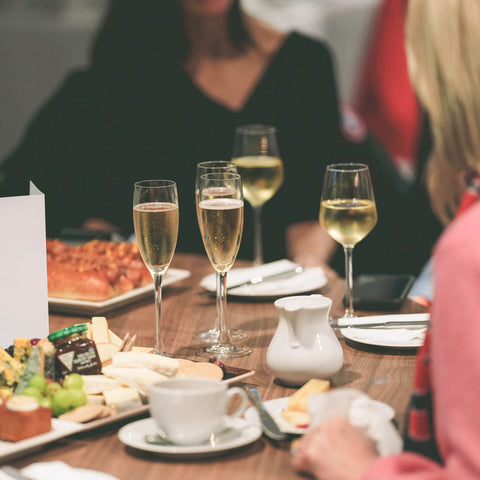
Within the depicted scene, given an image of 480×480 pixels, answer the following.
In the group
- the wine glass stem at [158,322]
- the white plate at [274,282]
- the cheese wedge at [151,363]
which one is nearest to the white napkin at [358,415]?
the cheese wedge at [151,363]

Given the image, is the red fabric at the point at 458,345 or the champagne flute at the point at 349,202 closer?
the red fabric at the point at 458,345

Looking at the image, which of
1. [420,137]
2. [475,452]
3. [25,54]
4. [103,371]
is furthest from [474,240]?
[25,54]

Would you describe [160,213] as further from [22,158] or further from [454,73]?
[22,158]

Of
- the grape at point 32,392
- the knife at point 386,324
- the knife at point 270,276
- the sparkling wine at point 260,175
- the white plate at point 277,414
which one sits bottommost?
the white plate at point 277,414

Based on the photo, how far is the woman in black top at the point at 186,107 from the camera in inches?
119

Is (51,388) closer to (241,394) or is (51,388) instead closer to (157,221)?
(241,394)

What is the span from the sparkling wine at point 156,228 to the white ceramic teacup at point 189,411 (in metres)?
0.44

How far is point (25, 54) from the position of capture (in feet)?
14.0

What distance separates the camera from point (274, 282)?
1.79m

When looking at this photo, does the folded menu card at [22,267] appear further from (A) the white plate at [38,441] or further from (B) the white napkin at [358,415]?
(B) the white napkin at [358,415]

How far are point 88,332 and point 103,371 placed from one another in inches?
8.3

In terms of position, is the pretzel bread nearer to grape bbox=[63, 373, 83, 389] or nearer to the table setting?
the table setting

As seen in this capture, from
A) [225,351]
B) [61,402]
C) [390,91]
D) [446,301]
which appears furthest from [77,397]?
[390,91]

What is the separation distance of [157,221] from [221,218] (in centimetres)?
11
